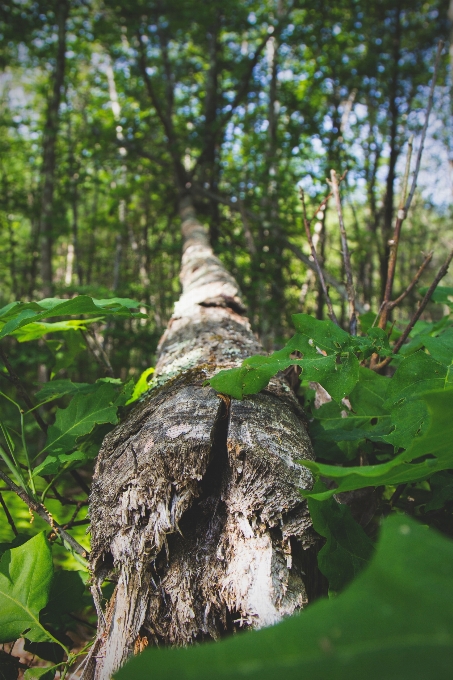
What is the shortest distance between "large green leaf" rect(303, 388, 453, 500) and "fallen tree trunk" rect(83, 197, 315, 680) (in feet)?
0.77

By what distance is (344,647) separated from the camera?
34 centimetres

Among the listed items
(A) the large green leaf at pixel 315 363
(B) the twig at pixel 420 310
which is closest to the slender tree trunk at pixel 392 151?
(B) the twig at pixel 420 310

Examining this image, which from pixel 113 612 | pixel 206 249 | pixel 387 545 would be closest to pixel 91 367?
pixel 206 249

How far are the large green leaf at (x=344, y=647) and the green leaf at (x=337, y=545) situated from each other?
435mm

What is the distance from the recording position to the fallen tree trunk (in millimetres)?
841

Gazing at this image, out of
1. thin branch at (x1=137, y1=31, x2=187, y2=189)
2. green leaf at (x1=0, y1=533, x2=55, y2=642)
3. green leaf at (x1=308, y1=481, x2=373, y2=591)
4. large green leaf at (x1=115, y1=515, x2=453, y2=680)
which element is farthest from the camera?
thin branch at (x1=137, y1=31, x2=187, y2=189)

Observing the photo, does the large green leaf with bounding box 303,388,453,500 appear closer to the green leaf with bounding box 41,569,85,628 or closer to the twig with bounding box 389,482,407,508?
the twig with bounding box 389,482,407,508

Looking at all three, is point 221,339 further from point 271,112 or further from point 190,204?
point 271,112

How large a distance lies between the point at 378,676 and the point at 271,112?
24.3 feet

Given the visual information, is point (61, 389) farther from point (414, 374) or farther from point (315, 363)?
point (414, 374)

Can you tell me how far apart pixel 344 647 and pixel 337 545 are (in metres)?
0.54

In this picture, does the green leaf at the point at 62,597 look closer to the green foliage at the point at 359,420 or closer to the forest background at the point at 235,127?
the green foliage at the point at 359,420

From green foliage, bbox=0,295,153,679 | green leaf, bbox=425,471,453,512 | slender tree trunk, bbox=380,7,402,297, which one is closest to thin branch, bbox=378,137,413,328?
green leaf, bbox=425,471,453,512

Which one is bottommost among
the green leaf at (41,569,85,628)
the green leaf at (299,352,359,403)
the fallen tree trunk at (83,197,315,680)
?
the green leaf at (41,569,85,628)
